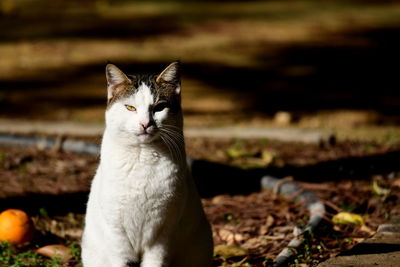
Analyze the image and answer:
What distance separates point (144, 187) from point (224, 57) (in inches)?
316

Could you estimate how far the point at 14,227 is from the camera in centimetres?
396

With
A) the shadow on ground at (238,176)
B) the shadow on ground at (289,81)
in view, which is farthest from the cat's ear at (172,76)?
the shadow on ground at (289,81)

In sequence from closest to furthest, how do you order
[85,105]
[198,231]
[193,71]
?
[198,231] → [85,105] → [193,71]

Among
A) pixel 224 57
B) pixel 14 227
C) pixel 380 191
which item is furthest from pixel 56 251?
pixel 224 57

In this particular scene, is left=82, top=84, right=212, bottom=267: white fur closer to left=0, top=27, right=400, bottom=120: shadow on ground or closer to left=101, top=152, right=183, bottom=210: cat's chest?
left=101, top=152, right=183, bottom=210: cat's chest

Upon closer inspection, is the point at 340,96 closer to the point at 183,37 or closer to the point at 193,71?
the point at 193,71

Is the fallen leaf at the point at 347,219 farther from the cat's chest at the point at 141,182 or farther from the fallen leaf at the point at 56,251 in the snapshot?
the fallen leaf at the point at 56,251

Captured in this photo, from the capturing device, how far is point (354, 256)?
3371mm

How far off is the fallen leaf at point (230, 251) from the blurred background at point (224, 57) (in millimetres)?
3597

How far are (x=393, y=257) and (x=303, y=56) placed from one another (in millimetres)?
8225

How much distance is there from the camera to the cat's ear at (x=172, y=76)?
3214 mm

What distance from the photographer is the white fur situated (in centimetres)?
303

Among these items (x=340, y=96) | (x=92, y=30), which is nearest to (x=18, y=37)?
(x=92, y=30)

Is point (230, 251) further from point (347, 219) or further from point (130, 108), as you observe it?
point (130, 108)
